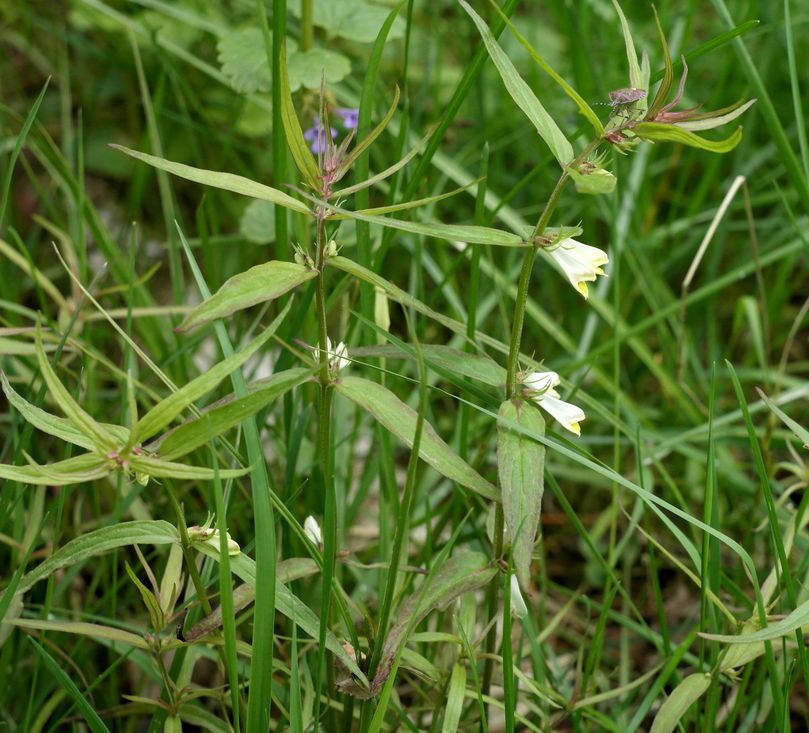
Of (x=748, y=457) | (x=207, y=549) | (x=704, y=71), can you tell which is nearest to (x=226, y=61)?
(x=207, y=549)

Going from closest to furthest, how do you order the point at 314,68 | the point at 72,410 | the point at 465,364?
1. the point at 72,410
2. the point at 465,364
3. the point at 314,68

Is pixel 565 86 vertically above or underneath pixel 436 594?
above

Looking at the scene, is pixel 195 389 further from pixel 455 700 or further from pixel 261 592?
pixel 455 700

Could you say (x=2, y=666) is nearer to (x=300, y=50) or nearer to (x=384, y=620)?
(x=384, y=620)

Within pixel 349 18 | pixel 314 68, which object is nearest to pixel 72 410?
pixel 314 68

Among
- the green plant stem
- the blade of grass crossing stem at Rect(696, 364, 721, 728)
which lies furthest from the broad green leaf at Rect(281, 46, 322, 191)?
the green plant stem
